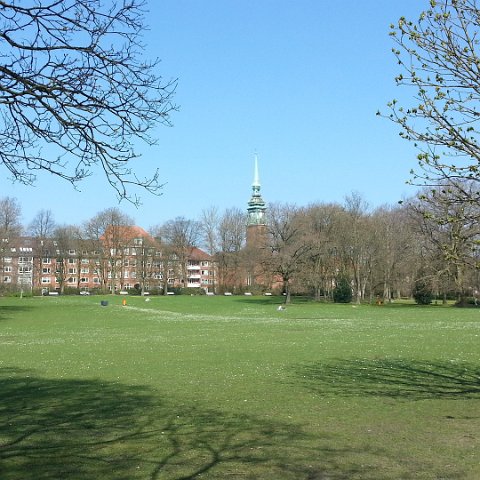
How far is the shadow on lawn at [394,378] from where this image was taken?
12688 millimetres

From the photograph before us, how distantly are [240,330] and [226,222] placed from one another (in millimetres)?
77607

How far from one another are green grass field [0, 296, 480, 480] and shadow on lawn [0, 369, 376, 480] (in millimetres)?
23

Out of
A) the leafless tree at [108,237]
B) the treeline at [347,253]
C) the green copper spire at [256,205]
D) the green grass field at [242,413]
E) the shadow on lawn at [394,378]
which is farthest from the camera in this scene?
the green copper spire at [256,205]

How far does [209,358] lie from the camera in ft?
64.2

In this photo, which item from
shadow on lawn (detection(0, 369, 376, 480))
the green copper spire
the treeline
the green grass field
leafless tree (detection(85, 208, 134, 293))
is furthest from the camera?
the green copper spire

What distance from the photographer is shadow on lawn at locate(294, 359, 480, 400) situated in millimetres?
12688

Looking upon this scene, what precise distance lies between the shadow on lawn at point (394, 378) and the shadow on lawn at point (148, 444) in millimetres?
3840

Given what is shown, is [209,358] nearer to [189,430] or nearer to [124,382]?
[124,382]

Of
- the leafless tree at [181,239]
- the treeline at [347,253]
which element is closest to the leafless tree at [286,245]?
the treeline at [347,253]

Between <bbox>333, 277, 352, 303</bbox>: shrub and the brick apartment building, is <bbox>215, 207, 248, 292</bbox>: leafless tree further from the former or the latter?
<bbox>333, 277, 352, 303</bbox>: shrub

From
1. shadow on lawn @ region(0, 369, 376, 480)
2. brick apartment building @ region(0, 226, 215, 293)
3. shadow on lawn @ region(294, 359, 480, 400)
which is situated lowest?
shadow on lawn @ region(294, 359, 480, 400)

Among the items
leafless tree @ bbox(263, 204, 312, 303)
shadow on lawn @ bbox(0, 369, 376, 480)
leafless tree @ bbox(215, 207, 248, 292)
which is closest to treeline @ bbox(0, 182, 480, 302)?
leafless tree @ bbox(263, 204, 312, 303)

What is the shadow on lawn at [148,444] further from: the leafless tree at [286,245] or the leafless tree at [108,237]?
the leafless tree at [108,237]

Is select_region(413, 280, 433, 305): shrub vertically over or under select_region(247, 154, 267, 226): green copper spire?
under
